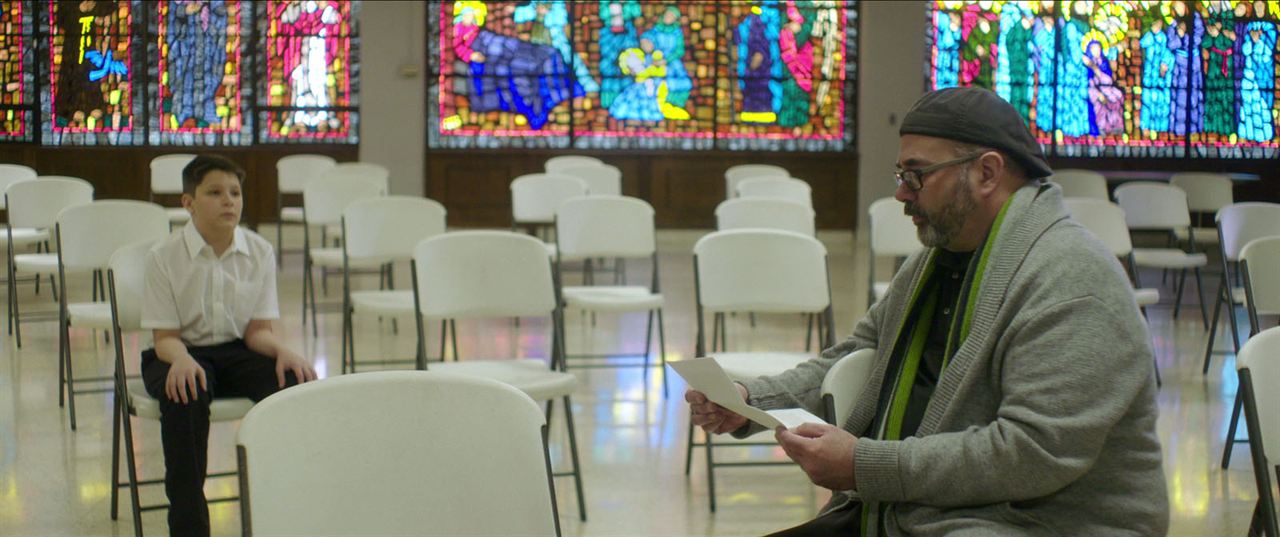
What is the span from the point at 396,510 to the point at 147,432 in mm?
3350

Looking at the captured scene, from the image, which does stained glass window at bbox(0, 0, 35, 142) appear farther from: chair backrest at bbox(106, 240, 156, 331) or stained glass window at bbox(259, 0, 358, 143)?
chair backrest at bbox(106, 240, 156, 331)

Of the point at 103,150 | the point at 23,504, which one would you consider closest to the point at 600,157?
the point at 103,150

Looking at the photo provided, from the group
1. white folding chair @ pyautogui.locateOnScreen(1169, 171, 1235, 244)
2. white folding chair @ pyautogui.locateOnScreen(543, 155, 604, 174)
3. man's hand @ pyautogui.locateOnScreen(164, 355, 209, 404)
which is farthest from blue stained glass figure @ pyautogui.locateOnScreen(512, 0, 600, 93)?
man's hand @ pyautogui.locateOnScreen(164, 355, 209, 404)

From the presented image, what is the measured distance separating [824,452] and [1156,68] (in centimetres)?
1153

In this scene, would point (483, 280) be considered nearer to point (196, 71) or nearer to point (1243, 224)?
point (1243, 224)

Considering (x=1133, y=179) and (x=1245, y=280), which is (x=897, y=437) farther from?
(x=1133, y=179)

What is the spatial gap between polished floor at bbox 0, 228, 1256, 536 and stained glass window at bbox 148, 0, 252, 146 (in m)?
4.43

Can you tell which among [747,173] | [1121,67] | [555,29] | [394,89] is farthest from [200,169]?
[1121,67]

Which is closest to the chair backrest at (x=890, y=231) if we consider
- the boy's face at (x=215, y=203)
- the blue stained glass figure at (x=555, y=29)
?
the boy's face at (x=215, y=203)

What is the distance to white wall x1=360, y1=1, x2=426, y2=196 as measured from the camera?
39.1 ft

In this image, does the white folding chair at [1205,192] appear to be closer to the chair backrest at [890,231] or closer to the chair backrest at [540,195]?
the chair backrest at [890,231]

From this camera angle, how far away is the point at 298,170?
1015cm

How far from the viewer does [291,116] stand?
1198 cm

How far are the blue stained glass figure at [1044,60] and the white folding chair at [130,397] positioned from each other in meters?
9.92
